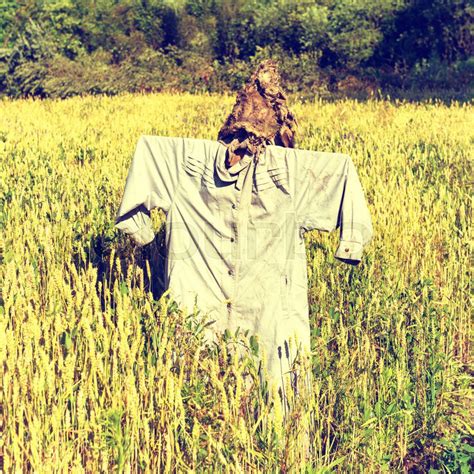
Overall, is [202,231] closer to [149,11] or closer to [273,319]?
[273,319]

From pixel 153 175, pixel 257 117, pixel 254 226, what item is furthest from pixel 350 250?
pixel 153 175

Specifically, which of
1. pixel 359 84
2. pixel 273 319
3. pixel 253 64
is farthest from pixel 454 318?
pixel 253 64

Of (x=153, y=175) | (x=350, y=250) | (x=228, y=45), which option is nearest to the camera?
(x=350, y=250)

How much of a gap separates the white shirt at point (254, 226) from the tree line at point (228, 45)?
1432 cm

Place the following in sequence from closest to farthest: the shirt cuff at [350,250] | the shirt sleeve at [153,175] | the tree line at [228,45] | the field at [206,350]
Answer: the field at [206,350]
the shirt cuff at [350,250]
the shirt sleeve at [153,175]
the tree line at [228,45]

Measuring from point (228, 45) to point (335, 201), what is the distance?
17415 mm

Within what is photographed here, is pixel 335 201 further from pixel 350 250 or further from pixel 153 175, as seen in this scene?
pixel 153 175

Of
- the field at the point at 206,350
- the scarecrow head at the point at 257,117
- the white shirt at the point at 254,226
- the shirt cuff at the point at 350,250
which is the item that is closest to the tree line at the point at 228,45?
the field at the point at 206,350

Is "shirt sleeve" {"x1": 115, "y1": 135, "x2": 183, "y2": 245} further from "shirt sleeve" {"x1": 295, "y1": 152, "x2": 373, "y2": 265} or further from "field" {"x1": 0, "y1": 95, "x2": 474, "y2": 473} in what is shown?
"shirt sleeve" {"x1": 295, "y1": 152, "x2": 373, "y2": 265}

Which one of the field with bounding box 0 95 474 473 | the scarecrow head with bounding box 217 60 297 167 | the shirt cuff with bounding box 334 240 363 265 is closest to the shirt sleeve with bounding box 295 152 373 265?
the shirt cuff with bounding box 334 240 363 265

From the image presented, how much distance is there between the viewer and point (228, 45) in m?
19.8

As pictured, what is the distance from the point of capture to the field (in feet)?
7.64

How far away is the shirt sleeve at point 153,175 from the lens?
10.5 ft

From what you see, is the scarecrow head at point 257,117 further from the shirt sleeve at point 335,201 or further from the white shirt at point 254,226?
the shirt sleeve at point 335,201
